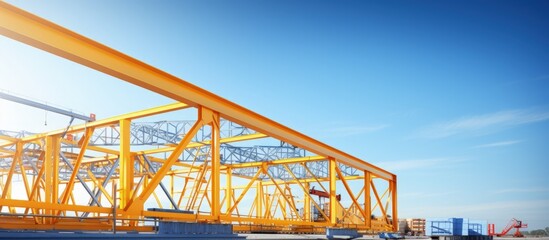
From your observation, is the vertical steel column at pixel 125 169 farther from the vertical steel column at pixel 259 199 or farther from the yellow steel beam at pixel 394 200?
the vertical steel column at pixel 259 199

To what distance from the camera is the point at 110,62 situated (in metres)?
13.5

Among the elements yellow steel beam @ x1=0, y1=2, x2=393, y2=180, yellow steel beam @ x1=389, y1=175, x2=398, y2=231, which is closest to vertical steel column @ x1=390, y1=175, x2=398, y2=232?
yellow steel beam @ x1=389, y1=175, x2=398, y2=231

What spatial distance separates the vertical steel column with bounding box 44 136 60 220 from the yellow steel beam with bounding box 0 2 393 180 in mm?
8116

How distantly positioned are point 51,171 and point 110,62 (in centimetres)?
979

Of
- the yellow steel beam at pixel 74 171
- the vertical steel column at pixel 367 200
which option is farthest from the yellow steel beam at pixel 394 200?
the yellow steel beam at pixel 74 171

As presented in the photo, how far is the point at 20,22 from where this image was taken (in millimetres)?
11234

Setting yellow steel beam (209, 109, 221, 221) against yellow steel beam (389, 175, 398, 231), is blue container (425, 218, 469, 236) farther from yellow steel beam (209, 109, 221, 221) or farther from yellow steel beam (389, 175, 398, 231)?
yellow steel beam (209, 109, 221, 221)

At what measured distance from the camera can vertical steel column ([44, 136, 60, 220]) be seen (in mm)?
20625

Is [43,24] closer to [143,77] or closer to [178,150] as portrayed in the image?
[143,77]

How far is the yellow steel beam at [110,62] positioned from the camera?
11242 mm

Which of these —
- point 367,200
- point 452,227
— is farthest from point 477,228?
point 367,200

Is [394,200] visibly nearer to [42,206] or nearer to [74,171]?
[74,171]

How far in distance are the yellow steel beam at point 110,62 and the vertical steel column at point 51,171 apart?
812cm

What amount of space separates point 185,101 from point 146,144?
62.8ft
